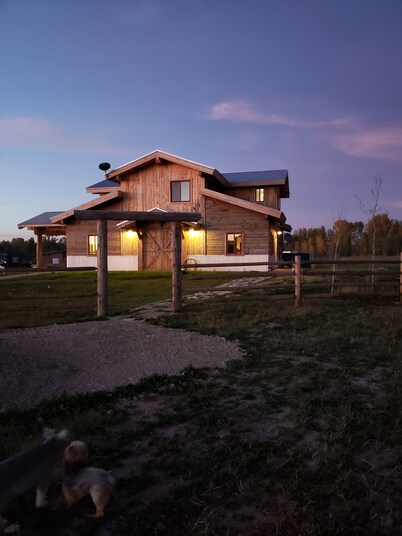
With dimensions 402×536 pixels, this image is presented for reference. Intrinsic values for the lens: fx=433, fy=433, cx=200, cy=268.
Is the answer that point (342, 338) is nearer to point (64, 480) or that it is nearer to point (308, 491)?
point (308, 491)

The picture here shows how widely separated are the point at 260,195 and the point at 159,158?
7.51m

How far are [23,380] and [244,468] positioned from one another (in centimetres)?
331

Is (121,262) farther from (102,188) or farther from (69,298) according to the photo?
(69,298)

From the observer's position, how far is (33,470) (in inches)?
111

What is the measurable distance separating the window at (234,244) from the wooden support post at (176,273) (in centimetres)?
1450

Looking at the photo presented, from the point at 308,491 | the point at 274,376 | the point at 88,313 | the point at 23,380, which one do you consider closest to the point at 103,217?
the point at 88,313

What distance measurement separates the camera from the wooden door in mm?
26547

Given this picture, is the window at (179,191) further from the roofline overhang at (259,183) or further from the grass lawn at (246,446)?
the grass lawn at (246,446)

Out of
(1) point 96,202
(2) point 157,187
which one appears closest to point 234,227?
(2) point 157,187

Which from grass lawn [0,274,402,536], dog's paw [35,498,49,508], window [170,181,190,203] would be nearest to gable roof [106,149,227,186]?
window [170,181,190,203]

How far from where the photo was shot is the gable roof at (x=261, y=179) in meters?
28.8

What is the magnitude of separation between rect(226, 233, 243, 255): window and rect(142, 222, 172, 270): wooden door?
358 cm

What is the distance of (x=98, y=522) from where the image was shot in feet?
9.07

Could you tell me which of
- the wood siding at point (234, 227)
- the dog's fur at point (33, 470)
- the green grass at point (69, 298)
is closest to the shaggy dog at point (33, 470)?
the dog's fur at point (33, 470)
